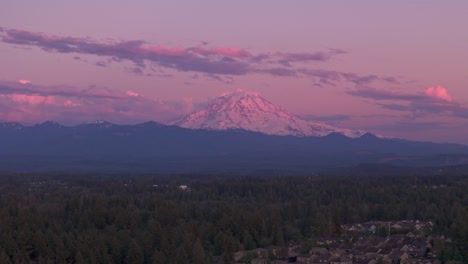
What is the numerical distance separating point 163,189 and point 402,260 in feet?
225

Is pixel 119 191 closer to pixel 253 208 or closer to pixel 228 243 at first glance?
pixel 253 208

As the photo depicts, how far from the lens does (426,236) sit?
65625 mm

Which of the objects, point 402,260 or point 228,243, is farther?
point 228,243

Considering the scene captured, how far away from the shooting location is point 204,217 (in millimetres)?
79625

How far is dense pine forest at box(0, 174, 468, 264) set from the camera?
186 feet

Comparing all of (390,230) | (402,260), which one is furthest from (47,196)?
(402,260)

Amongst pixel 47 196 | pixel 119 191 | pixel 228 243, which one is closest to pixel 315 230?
pixel 228 243

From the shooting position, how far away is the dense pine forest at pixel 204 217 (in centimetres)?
5662

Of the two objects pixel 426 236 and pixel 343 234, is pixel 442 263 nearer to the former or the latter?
pixel 426 236

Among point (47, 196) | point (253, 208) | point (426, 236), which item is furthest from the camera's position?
point (47, 196)

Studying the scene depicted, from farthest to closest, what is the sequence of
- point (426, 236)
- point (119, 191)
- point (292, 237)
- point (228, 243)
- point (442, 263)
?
point (119, 191) → point (292, 237) → point (426, 236) → point (228, 243) → point (442, 263)

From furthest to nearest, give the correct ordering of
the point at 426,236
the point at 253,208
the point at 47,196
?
1. the point at 47,196
2. the point at 253,208
3. the point at 426,236

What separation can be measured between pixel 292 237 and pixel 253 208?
Result: 57.5 ft

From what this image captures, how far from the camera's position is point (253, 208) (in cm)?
8794
